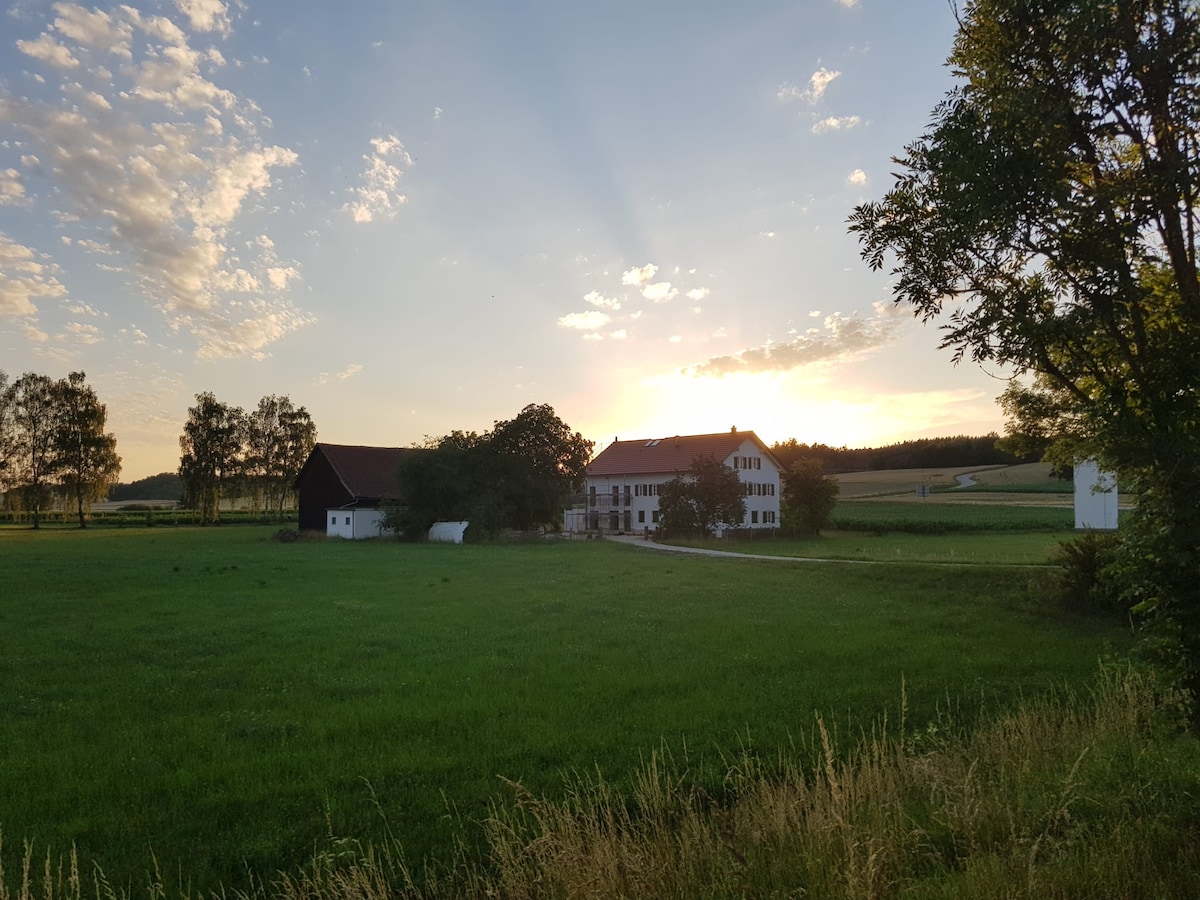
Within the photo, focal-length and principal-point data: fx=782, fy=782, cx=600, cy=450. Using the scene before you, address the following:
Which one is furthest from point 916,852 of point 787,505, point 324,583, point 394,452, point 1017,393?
point 394,452

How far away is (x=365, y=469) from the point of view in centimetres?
6156

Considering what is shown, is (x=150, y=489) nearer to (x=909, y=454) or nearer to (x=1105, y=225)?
(x=909, y=454)

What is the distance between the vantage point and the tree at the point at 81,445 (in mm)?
71062

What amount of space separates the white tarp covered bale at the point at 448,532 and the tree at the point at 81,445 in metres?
41.0

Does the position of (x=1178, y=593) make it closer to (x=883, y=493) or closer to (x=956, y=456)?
(x=883, y=493)

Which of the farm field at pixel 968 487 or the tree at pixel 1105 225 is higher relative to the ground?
the tree at pixel 1105 225

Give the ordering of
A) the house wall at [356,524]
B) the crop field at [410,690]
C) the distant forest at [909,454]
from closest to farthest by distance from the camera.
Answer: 1. the crop field at [410,690]
2. the house wall at [356,524]
3. the distant forest at [909,454]

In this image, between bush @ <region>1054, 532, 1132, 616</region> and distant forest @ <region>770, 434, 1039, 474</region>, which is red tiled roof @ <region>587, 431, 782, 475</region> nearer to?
distant forest @ <region>770, 434, 1039, 474</region>

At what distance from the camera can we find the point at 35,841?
5672mm

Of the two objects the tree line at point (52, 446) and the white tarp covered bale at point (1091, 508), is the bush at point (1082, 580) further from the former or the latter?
the tree line at point (52, 446)

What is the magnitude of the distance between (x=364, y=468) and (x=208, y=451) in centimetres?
2912

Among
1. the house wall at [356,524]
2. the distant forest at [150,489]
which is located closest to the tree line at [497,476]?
the house wall at [356,524]

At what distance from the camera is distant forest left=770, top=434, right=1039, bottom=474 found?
343ft

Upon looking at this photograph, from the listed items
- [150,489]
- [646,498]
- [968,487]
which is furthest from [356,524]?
[150,489]
